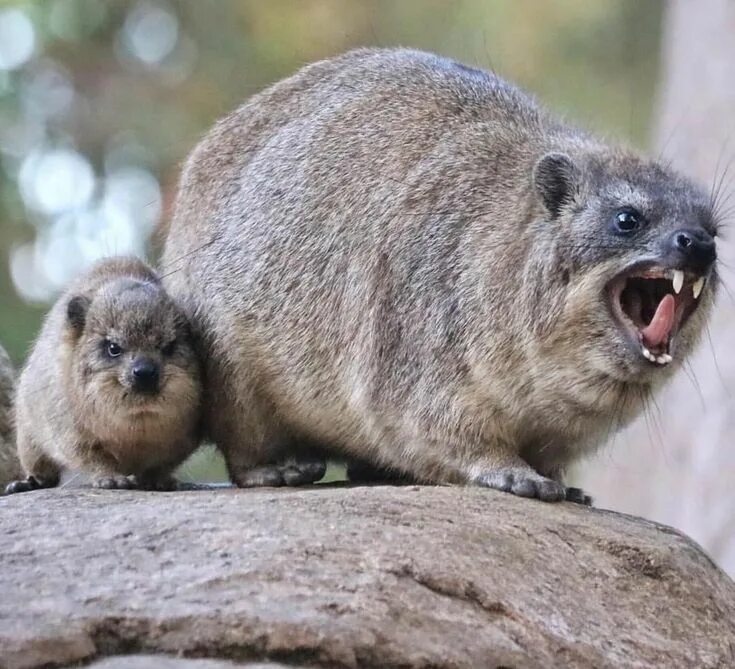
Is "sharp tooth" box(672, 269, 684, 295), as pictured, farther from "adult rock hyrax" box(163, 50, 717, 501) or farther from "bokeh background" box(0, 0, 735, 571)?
"bokeh background" box(0, 0, 735, 571)

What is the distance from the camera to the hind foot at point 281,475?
7.33m

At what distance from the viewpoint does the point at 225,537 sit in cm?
547

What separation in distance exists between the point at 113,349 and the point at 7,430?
1.64 meters

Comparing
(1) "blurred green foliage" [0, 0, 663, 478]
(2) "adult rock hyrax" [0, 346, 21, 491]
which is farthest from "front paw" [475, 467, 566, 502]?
(1) "blurred green foliage" [0, 0, 663, 478]

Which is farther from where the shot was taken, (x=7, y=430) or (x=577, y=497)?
(x=7, y=430)

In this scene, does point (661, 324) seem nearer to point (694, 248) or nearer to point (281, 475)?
point (694, 248)

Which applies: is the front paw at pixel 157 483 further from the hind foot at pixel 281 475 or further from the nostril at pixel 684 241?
the nostril at pixel 684 241

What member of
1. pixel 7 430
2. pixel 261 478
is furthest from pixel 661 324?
pixel 7 430

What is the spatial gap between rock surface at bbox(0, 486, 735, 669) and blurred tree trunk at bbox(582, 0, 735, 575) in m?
5.26

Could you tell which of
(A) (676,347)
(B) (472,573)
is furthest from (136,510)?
(A) (676,347)

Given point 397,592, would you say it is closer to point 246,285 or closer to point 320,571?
point 320,571

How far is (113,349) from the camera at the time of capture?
7.60m

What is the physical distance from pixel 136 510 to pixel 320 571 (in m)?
1.08

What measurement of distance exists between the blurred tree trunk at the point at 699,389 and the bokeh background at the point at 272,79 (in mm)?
19
